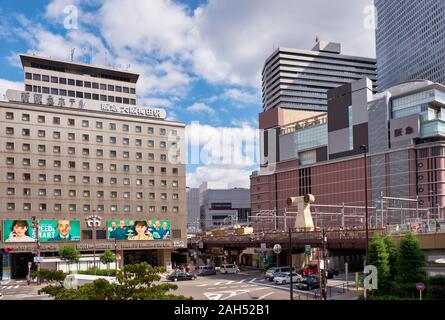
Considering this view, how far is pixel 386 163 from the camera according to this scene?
115m

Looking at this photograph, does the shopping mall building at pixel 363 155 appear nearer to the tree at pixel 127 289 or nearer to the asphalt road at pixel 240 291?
the asphalt road at pixel 240 291

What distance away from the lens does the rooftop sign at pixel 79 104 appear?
8019cm

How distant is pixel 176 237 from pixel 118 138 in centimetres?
2095

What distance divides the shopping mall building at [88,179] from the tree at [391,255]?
50.6m

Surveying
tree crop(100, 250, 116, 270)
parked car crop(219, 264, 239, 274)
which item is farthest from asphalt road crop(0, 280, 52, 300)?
parked car crop(219, 264, 239, 274)

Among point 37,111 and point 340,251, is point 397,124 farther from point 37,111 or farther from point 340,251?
point 37,111

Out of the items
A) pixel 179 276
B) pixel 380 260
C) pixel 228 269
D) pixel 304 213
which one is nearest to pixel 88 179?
pixel 179 276

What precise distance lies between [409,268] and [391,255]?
3.39 metres

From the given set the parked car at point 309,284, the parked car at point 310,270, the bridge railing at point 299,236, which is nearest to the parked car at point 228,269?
the bridge railing at point 299,236

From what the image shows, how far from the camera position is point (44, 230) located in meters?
78.1

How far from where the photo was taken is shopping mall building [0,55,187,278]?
77438mm

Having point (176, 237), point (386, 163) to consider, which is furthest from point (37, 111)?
point (386, 163)

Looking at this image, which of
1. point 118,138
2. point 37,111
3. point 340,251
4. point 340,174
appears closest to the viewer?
point 340,251
